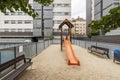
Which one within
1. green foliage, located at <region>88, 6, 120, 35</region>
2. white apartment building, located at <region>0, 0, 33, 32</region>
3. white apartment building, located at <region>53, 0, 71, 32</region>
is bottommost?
green foliage, located at <region>88, 6, 120, 35</region>

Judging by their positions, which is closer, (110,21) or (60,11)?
(110,21)

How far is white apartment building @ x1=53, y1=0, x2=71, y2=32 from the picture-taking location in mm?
66375

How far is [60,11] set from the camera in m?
66.8

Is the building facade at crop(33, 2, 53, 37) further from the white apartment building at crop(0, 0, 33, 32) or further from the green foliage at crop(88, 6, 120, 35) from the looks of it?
the green foliage at crop(88, 6, 120, 35)

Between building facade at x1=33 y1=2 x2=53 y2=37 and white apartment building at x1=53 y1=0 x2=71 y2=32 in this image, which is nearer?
building facade at x1=33 y1=2 x2=53 y2=37

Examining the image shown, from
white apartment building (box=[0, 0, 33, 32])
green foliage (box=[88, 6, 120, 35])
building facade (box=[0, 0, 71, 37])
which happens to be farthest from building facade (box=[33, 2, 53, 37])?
green foliage (box=[88, 6, 120, 35])

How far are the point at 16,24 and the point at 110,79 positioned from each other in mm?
57089

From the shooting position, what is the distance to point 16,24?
64.1 metres

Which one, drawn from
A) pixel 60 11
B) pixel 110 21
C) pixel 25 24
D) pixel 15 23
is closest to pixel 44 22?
pixel 25 24

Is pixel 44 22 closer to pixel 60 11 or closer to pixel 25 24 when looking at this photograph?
pixel 25 24

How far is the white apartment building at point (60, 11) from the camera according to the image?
218 feet

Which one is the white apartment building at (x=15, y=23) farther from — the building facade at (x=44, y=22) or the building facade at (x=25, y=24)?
the building facade at (x=44, y=22)

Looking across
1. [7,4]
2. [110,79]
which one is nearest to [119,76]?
[110,79]

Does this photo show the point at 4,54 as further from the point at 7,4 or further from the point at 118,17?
the point at 118,17
